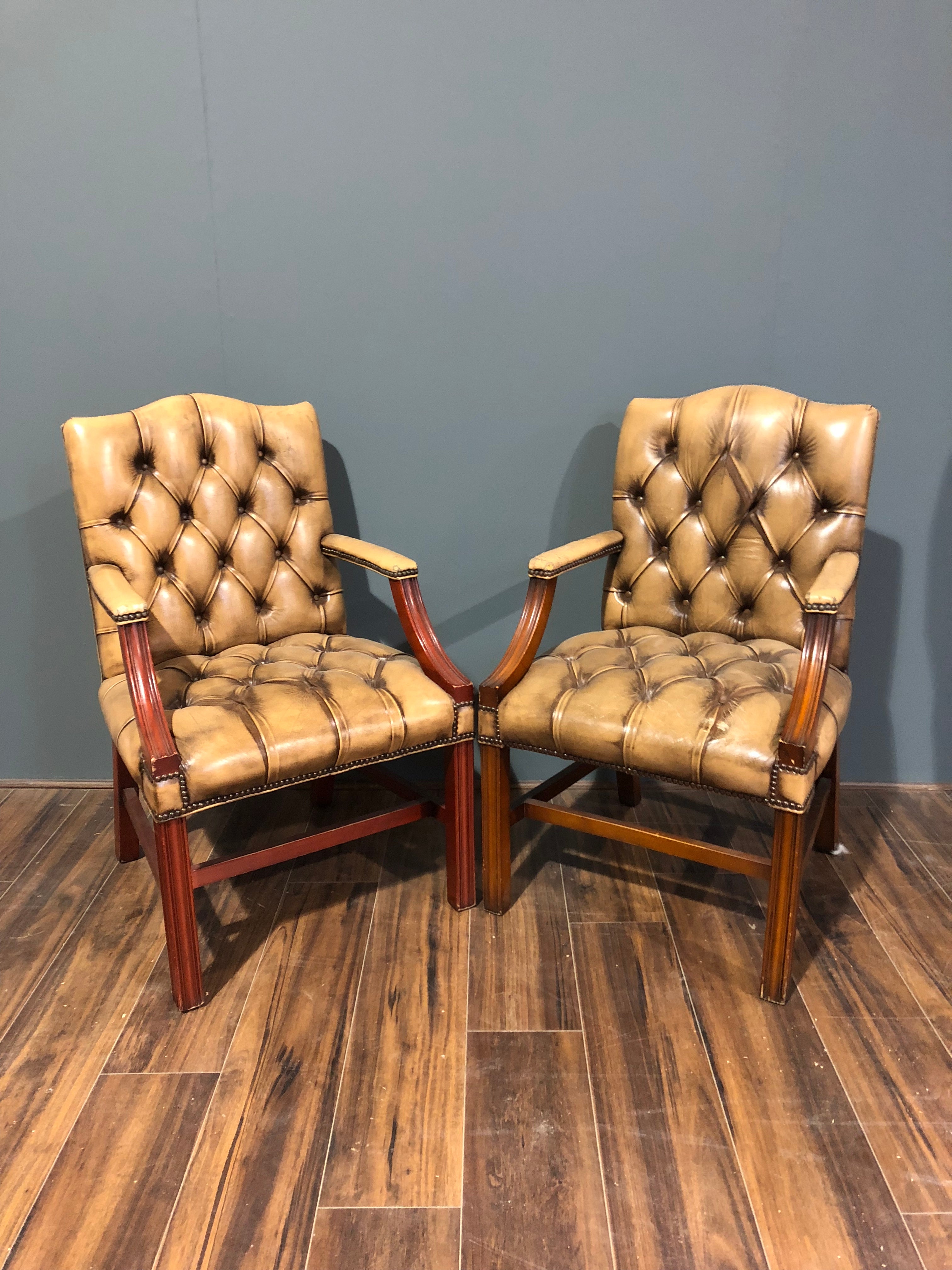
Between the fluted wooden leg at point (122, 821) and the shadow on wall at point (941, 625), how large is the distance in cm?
199

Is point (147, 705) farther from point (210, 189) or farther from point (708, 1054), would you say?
point (210, 189)

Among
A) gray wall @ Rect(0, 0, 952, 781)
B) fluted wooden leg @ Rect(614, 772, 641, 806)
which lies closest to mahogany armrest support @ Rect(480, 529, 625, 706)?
gray wall @ Rect(0, 0, 952, 781)

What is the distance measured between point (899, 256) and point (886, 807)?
136cm

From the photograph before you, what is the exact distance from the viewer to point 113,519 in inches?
71.8

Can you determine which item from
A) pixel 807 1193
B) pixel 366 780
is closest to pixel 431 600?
pixel 366 780

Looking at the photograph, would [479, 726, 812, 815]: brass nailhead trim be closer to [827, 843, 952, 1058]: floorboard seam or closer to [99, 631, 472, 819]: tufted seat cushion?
[99, 631, 472, 819]: tufted seat cushion

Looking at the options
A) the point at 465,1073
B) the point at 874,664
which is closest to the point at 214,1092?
the point at 465,1073

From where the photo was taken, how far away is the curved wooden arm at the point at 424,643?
5.62 feet

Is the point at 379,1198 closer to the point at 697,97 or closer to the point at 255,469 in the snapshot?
the point at 255,469

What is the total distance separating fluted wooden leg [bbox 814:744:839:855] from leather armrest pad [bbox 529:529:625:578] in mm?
645

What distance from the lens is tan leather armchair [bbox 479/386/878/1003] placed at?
1.49 meters

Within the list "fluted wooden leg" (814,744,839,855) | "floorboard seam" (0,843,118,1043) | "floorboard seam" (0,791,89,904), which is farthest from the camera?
"floorboard seam" (0,791,89,904)

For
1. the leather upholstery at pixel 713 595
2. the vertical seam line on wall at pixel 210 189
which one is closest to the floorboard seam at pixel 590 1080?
the leather upholstery at pixel 713 595

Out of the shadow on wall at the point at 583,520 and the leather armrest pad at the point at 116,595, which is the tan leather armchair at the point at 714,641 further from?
the leather armrest pad at the point at 116,595
